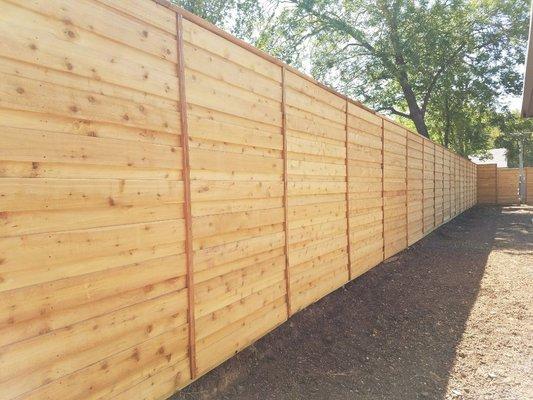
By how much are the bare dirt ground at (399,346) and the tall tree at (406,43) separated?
13.6 meters

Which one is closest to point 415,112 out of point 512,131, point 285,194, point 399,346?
point 512,131

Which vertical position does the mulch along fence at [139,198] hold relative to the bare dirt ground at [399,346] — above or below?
above

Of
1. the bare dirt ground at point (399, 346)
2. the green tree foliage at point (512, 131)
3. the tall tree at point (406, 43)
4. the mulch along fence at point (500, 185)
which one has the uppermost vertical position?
the tall tree at point (406, 43)

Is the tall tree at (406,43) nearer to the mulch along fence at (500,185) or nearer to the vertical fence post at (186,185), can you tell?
the mulch along fence at (500,185)

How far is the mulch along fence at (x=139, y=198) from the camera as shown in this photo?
1715mm

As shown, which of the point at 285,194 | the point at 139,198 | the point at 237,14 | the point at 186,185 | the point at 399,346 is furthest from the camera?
the point at 237,14

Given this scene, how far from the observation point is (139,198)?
221 cm

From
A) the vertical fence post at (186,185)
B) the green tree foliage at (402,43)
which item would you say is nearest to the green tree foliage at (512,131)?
the green tree foliage at (402,43)

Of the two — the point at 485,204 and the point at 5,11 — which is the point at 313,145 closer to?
the point at 5,11

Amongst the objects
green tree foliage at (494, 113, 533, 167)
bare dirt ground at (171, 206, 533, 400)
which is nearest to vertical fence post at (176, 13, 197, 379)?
bare dirt ground at (171, 206, 533, 400)

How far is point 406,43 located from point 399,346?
16017 millimetres

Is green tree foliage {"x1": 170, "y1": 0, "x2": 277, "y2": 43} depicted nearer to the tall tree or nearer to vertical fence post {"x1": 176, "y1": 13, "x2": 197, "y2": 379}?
the tall tree

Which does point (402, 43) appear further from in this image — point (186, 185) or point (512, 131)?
point (186, 185)

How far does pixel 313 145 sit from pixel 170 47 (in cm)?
209
